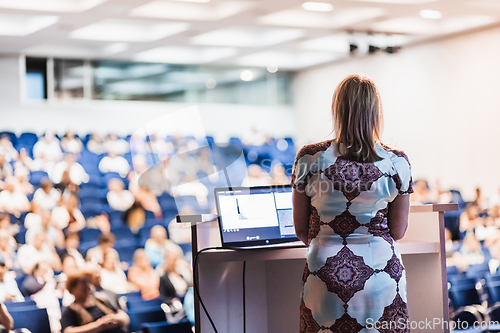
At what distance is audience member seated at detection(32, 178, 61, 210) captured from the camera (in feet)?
17.6

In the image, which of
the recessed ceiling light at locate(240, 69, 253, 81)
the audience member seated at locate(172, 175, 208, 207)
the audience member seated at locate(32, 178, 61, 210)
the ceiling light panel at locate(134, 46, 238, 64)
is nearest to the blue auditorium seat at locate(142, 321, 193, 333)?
the audience member seated at locate(172, 175, 208, 207)

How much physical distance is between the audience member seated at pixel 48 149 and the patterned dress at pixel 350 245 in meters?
5.76

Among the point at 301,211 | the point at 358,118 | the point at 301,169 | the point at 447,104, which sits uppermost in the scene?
the point at 447,104

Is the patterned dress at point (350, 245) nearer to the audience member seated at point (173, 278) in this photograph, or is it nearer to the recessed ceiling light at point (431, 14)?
the audience member seated at point (173, 278)

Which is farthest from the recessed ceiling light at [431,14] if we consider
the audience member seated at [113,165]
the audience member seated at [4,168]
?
the audience member seated at [4,168]

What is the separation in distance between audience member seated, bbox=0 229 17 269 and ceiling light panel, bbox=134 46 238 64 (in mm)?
4146

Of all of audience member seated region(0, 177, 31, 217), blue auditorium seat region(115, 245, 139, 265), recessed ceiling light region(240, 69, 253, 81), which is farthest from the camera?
recessed ceiling light region(240, 69, 253, 81)

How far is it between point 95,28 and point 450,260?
490 centimetres

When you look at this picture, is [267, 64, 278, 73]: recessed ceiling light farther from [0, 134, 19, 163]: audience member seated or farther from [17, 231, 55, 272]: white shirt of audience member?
[17, 231, 55, 272]: white shirt of audience member

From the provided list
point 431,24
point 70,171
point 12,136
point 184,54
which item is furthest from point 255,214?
point 184,54

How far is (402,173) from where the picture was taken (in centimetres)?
144

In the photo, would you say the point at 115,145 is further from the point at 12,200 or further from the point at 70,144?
the point at 12,200

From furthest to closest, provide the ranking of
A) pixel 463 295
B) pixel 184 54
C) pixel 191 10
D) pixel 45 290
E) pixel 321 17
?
pixel 184 54 → pixel 321 17 → pixel 191 10 → pixel 45 290 → pixel 463 295

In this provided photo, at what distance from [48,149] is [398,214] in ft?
20.2
